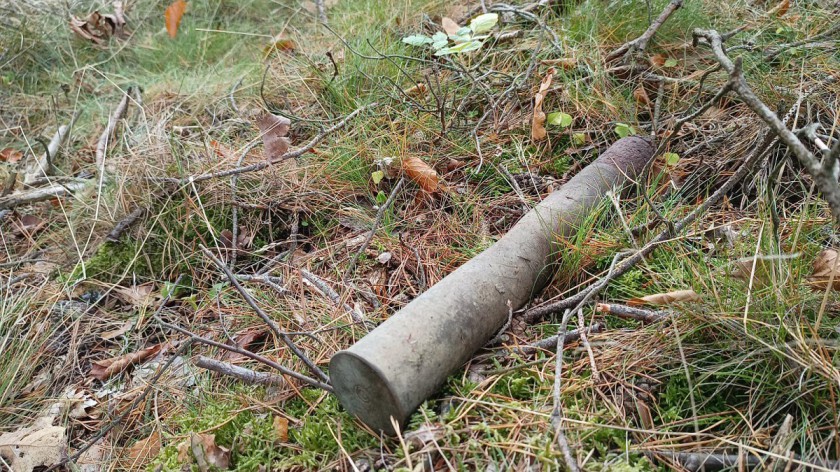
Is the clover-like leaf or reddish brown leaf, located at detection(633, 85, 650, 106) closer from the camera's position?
the clover-like leaf

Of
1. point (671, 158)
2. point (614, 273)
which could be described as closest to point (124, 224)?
point (614, 273)

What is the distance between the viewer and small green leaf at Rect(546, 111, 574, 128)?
106 inches

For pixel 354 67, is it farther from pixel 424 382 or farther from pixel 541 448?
pixel 541 448

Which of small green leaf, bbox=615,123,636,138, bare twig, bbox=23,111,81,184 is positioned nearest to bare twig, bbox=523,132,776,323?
small green leaf, bbox=615,123,636,138

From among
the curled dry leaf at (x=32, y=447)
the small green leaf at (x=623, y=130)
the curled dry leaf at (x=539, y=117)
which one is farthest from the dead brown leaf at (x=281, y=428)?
the small green leaf at (x=623, y=130)

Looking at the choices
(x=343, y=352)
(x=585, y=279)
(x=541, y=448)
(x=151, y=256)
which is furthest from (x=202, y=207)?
(x=541, y=448)

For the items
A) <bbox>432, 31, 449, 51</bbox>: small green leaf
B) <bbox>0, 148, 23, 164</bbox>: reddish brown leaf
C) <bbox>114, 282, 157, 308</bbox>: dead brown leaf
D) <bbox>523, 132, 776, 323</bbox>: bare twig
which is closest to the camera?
<bbox>523, 132, 776, 323</bbox>: bare twig

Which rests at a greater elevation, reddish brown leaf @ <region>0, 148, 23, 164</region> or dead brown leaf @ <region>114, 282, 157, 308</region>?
dead brown leaf @ <region>114, 282, 157, 308</region>

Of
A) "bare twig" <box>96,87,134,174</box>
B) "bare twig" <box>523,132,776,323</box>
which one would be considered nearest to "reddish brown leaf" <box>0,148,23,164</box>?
"bare twig" <box>96,87,134,174</box>

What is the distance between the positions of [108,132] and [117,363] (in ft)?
5.73

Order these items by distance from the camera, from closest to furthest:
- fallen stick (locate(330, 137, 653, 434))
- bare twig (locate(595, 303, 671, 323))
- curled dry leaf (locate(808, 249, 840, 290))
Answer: fallen stick (locate(330, 137, 653, 434)) → curled dry leaf (locate(808, 249, 840, 290)) → bare twig (locate(595, 303, 671, 323))

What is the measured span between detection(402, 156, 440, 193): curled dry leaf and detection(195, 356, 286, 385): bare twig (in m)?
1.08

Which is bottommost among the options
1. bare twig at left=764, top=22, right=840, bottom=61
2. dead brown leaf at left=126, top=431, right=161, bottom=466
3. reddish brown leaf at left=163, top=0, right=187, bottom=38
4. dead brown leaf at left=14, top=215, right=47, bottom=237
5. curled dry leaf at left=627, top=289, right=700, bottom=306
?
dead brown leaf at left=14, top=215, right=47, bottom=237

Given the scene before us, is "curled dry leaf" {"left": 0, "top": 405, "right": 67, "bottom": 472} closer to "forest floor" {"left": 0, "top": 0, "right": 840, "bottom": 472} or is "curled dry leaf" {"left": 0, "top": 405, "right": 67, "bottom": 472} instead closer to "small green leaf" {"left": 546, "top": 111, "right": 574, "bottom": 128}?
"forest floor" {"left": 0, "top": 0, "right": 840, "bottom": 472}
